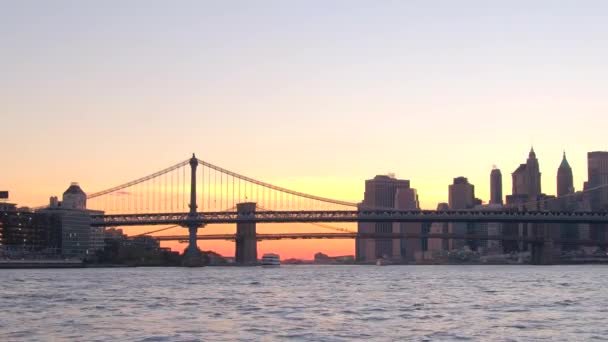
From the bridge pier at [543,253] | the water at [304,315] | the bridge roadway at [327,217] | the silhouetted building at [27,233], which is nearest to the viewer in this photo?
the water at [304,315]

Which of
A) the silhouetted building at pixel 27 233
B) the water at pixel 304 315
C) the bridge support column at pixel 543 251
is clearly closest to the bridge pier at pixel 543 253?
the bridge support column at pixel 543 251

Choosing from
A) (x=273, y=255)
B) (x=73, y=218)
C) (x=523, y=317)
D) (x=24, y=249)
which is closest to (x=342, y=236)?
(x=273, y=255)

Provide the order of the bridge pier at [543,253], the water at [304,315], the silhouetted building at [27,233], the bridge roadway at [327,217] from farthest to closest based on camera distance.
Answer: the silhouetted building at [27,233] → the bridge pier at [543,253] → the bridge roadway at [327,217] → the water at [304,315]

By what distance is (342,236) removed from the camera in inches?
5502

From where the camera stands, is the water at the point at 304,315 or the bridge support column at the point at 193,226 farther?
the bridge support column at the point at 193,226

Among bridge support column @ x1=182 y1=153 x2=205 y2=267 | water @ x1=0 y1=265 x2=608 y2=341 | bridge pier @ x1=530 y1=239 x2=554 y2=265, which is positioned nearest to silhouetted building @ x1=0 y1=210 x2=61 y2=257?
bridge support column @ x1=182 y1=153 x2=205 y2=267

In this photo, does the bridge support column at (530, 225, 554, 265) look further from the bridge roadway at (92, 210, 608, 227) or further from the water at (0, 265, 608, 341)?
the water at (0, 265, 608, 341)

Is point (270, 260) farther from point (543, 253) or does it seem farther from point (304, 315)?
point (304, 315)

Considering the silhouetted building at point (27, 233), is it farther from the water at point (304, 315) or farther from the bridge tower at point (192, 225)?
the water at point (304, 315)

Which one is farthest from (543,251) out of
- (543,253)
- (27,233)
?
(27,233)

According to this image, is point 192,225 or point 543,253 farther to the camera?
point 543,253

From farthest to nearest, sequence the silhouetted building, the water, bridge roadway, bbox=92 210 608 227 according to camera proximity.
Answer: the silhouetted building → bridge roadway, bbox=92 210 608 227 → the water

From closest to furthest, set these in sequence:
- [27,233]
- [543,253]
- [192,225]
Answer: [192,225] < [543,253] < [27,233]

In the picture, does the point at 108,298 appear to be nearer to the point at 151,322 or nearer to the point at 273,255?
the point at 151,322
